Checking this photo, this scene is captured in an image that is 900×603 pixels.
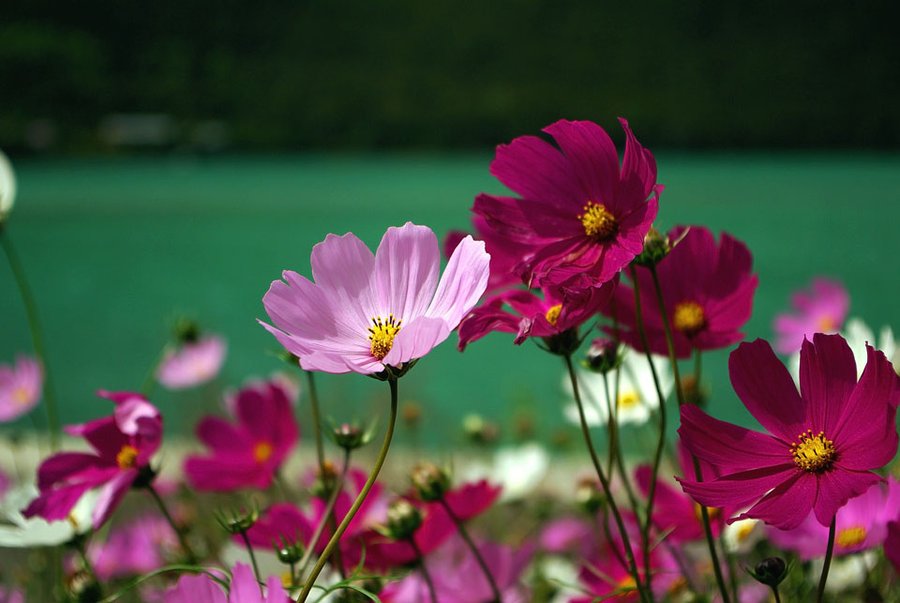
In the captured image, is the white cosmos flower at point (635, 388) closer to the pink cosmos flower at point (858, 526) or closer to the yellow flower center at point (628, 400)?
the yellow flower center at point (628, 400)

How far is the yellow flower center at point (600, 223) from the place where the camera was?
0.32 metres

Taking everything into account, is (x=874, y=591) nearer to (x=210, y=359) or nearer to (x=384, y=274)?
(x=384, y=274)

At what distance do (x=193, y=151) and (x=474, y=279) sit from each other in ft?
Result: 73.3

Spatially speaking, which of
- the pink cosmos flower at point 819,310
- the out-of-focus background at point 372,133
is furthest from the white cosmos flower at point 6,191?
the out-of-focus background at point 372,133

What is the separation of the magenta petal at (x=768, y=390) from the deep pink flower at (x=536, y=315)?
5cm

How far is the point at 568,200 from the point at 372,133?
22501 mm

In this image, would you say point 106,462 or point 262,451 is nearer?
point 106,462

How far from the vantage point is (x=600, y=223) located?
32 centimetres

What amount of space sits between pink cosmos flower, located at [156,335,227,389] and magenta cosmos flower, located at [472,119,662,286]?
1.76ft

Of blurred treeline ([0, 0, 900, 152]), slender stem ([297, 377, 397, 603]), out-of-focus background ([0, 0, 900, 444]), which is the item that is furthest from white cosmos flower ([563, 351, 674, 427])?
blurred treeline ([0, 0, 900, 152])

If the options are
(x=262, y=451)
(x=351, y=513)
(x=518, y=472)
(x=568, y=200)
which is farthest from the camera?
(x=518, y=472)

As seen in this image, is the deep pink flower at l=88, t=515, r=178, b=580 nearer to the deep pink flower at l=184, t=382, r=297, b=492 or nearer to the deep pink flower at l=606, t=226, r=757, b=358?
the deep pink flower at l=184, t=382, r=297, b=492

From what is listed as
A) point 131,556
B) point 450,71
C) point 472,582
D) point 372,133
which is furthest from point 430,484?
point 450,71

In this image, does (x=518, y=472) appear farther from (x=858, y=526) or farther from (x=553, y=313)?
(x=553, y=313)
